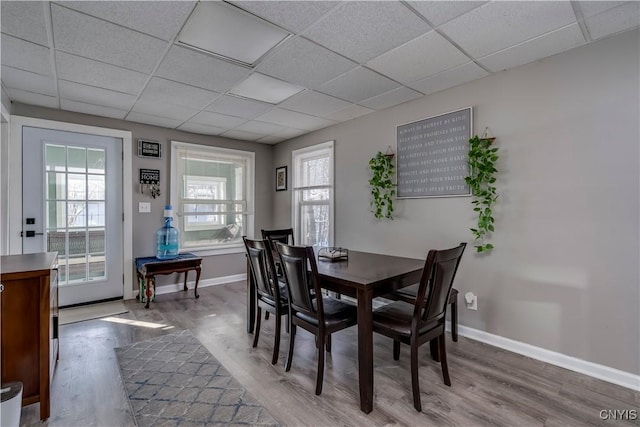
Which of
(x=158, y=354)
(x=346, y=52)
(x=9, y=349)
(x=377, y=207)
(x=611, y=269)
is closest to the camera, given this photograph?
(x=9, y=349)

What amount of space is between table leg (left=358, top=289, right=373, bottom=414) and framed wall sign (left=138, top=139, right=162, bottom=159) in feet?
11.9

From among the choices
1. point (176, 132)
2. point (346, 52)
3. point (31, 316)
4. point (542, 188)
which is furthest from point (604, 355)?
point (176, 132)

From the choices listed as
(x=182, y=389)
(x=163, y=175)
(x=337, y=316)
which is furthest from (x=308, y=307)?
(x=163, y=175)

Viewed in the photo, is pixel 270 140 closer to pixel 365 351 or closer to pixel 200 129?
pixel 200 129

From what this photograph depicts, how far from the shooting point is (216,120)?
3.94m

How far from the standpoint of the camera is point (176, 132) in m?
4.37

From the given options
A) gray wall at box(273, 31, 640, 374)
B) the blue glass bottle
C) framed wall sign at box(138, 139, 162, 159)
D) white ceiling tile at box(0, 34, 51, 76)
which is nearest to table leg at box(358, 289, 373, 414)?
gray wall at box(273, 31, 640, 374)

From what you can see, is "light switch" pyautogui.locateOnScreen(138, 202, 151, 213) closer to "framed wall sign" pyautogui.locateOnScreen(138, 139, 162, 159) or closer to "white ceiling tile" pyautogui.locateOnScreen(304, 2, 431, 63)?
"framed wall sign" pyautogui.locateOnScreen(138, 139, 162, 159)

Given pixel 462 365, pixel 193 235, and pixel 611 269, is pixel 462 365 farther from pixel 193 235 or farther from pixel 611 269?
pixel 193 235

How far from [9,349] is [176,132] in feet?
11.0

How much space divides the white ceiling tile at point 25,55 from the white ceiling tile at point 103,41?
0.63ft

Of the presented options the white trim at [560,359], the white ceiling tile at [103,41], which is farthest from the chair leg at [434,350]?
the white ceiling tile at [103,41]

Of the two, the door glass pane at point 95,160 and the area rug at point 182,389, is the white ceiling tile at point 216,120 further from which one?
the area rug at point 182,389

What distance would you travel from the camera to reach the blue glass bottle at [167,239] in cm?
404
